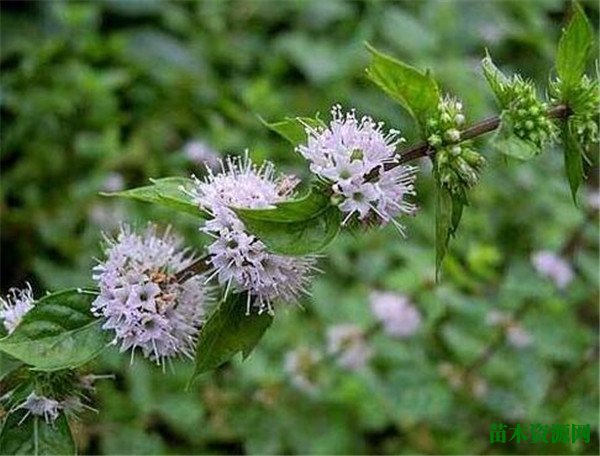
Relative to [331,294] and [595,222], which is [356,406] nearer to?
[331,294]

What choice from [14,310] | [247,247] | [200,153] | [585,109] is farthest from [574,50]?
[200,153]

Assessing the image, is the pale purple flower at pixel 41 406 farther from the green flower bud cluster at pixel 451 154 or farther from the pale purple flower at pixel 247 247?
the green flower bud cluster at pixel 451 154

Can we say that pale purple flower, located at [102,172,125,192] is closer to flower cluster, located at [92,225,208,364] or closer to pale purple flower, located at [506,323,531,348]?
pale purple flower, located at [506,323,531,348]

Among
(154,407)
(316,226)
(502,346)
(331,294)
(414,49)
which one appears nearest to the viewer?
(316,226)

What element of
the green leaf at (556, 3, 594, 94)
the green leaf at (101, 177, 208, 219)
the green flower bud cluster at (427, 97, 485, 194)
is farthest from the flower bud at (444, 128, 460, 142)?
the green leaf at (101, 177, 208, 219)

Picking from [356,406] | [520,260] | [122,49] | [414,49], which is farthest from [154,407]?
[414,49]

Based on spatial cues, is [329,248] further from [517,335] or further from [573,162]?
[573,162]
